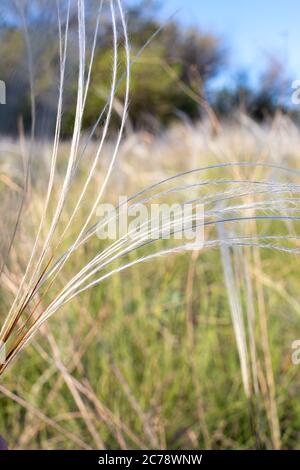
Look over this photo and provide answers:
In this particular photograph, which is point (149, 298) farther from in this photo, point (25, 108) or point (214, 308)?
point (25, 108)

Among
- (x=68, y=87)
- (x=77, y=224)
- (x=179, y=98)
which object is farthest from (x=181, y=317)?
(x=179, y=98)

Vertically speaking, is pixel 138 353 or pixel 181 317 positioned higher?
pixel 181 317

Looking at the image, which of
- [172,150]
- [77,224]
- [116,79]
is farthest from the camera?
[172,150]

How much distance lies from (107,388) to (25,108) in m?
0.83

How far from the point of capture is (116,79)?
60cm

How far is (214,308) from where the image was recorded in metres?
1.85

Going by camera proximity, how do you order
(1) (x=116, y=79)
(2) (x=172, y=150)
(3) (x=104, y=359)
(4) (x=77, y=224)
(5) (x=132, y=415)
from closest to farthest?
(1) (x=116, y=79) → (5) (x=132, y=415) → (3) (x=104, y=359) → (4) (x=77, y=224) → (2) (x=172, y=150)

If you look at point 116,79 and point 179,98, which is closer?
point 116,79

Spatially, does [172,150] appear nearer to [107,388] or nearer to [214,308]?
[214,308]

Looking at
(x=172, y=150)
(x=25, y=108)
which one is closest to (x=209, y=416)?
(x=25, y=108)

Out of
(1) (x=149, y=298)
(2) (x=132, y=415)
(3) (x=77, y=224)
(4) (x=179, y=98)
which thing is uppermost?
(4) (x=179, y=98)
